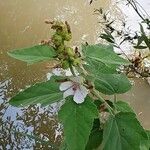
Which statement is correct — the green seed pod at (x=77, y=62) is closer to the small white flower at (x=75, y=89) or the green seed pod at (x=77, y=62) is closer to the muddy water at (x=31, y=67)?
the small white flower at (x=75, y=89)

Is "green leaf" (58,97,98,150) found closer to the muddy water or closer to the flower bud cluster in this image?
the flower bud cluster

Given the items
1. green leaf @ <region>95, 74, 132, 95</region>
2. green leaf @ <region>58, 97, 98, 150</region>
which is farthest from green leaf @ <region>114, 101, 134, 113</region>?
green leaf @ <region>58, 97, 98, 150</region>

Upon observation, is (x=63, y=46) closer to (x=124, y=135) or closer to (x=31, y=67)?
(x=124, y=135)

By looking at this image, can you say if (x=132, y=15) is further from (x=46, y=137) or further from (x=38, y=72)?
(x=46, y=137)

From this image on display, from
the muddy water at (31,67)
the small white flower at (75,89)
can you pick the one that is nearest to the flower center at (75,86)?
the small white flower at (75,89)

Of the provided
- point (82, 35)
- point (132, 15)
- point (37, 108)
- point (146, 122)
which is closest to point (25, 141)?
point (37, 108)

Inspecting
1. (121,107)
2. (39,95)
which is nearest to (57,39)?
(39,95)
